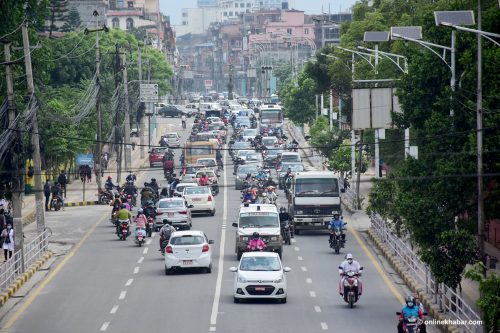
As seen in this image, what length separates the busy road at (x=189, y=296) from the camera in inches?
1328

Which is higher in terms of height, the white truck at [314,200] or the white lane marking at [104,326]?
the white truck at [314,200]

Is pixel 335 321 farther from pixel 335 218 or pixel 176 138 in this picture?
pixel 176 138

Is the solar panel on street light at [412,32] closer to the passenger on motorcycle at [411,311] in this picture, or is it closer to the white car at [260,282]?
the white car at [260,282]

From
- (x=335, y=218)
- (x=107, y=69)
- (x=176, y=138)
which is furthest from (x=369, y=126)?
(x=107, y=69)

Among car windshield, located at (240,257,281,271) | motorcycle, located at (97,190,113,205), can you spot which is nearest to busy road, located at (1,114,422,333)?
car windshield, located at (240,257,281,271)

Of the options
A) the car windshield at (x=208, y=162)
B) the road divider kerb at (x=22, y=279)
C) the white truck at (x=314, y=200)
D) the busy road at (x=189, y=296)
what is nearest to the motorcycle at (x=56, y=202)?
the busy road at (x=189, y=296)

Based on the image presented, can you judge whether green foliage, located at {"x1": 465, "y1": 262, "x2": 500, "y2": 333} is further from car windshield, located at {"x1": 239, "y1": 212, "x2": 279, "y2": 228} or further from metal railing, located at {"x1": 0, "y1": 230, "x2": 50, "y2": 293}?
car windshield, located at {"x1": 239, "y1": 212, "x2": 279, "y2": 228}

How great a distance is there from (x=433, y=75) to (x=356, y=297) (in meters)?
6.80

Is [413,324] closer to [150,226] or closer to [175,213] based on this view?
[150,226]

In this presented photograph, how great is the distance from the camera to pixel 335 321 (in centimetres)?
3406

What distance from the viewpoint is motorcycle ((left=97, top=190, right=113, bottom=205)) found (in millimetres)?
70875

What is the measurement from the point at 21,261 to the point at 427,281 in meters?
13.1

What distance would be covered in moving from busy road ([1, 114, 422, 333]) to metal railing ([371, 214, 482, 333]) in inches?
29.8

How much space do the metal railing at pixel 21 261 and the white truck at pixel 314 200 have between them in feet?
31.3
